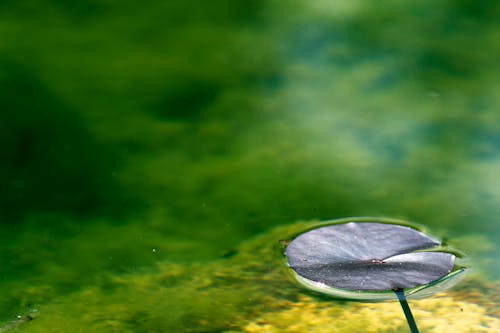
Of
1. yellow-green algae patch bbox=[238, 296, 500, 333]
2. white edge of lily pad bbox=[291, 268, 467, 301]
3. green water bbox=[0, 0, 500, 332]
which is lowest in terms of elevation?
yellow-green algae patch bbox=[238, 296, 500, 333]

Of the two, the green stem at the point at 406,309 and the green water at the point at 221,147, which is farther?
the green water at the point at 221,147

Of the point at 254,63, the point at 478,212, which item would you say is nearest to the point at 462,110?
Answer: the point at 478,212

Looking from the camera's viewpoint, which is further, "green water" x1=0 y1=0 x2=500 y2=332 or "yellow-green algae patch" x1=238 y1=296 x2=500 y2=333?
"green water" x1=0 y1=0 x2=500 y2=332

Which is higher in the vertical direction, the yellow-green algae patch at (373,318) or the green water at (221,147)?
the green water at (221,147)

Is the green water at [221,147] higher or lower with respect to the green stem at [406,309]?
higher

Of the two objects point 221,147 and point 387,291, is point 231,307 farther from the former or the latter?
point 221,147

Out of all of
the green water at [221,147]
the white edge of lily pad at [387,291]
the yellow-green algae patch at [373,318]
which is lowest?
the yellow-green algae patch at [373,318]
